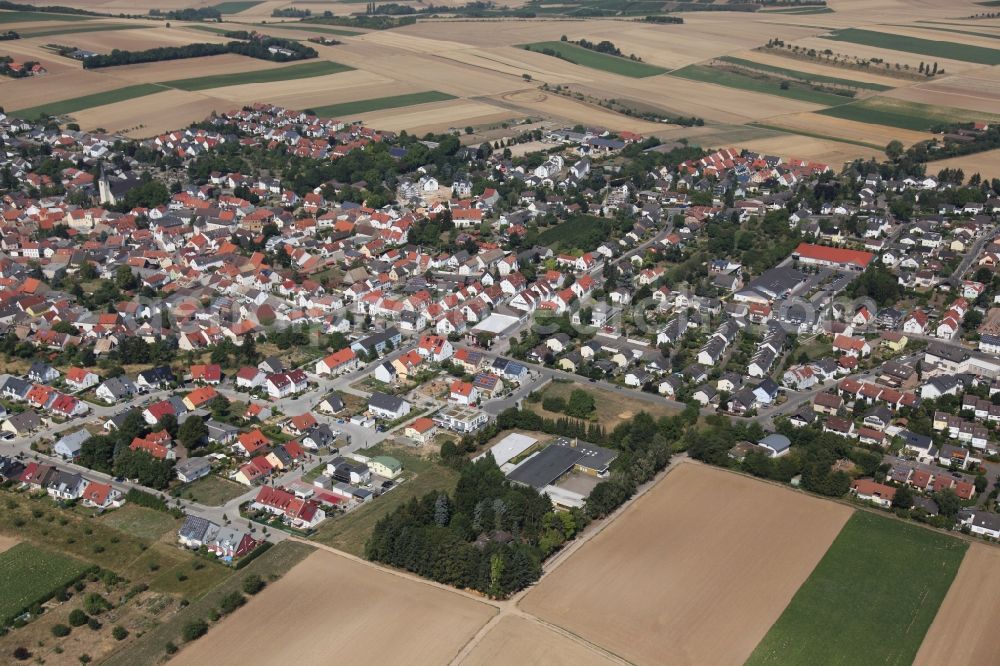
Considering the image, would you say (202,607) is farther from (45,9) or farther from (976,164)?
(45,9)

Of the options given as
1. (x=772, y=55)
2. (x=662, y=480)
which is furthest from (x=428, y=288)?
(x=772, y=55)

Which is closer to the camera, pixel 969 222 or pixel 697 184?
pixel 969 222

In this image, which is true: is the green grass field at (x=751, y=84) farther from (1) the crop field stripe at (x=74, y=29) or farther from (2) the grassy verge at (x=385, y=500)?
(2) the grassy verge at (x=385, y=500)

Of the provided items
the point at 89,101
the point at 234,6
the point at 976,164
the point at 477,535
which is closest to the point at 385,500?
the point at 477,535

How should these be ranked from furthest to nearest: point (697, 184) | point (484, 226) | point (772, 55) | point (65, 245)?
point (772, 55) → point (697, 184) → point (484, 226) → point (65, 245)

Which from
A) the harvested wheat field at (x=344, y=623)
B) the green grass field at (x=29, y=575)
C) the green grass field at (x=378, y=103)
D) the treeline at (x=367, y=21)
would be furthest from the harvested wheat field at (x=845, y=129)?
the green grass field at (x=29, y=575)

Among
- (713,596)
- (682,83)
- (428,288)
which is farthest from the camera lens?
(682,83)

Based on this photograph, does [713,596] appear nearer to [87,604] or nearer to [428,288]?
[87,604]

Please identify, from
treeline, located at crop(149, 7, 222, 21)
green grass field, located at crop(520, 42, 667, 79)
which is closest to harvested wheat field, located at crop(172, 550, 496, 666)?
green grass field, located at crop(520, 42, 667, 79)
